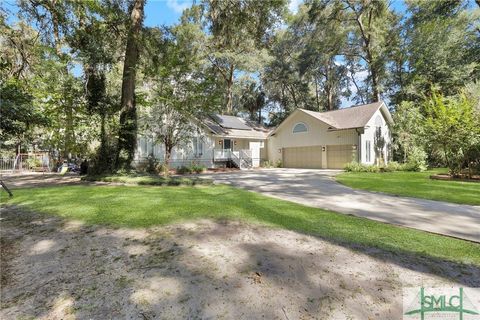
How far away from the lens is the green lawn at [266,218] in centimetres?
422

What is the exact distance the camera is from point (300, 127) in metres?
26.0

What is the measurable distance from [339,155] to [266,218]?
19.7m

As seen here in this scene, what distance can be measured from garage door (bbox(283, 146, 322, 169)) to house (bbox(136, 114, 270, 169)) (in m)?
2.79

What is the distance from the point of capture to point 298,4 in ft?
102

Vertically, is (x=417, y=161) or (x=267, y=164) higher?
(x=417, y=161)

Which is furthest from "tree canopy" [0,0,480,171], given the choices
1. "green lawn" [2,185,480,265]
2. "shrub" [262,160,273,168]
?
"shrub" [262,160,273,168]

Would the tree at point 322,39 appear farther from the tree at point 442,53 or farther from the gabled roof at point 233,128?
the gabled roof at point 233,128

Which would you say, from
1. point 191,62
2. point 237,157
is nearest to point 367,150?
point 237,157

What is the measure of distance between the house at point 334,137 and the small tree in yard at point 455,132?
23.2ft

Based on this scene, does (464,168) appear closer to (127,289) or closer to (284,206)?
(284,206)

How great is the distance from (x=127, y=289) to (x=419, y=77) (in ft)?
104

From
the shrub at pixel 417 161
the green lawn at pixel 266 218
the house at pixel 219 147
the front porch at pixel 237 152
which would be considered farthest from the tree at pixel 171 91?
the shrub at pixel 417 161

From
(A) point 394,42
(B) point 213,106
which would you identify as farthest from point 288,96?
(B) point 213,106

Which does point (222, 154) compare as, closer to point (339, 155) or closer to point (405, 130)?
point (339, 155)
